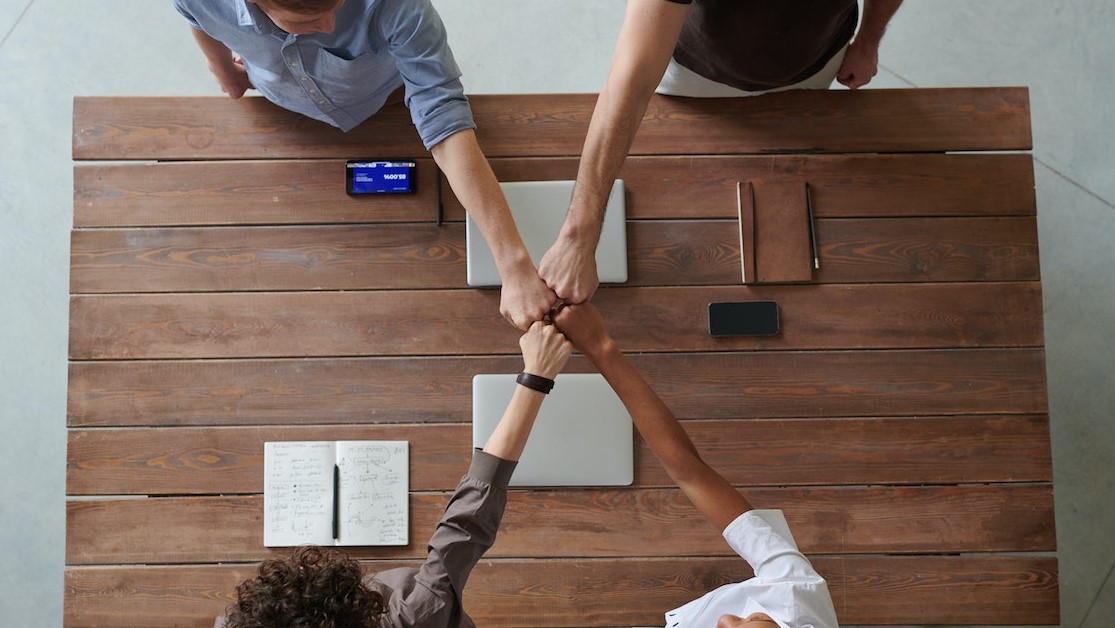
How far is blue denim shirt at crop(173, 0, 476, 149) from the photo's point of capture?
1.62 meters

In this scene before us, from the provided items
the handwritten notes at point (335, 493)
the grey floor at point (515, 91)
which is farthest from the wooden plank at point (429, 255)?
the grey floor at point (515, 91)

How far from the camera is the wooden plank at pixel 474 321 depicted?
201 centimetres

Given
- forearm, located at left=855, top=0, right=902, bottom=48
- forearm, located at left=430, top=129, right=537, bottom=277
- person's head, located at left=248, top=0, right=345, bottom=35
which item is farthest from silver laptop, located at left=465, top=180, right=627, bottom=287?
forearm, located at left=855, top=0, right=902, bottom=48

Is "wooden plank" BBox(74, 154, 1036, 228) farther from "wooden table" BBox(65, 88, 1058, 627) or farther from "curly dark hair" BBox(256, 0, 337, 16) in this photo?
"curly dark hair" BBox(256, 0, 337, 16)

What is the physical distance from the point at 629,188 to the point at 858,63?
66 centimetres

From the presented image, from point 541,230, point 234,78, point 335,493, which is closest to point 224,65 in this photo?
point 234,78

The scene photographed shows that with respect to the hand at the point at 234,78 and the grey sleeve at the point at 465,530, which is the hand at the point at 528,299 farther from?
the hand at the point at 234,78

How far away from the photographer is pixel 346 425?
199cm

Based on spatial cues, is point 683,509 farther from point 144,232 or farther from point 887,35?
point 887,35

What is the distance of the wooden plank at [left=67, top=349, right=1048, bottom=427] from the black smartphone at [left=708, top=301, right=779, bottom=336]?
6 centimetres

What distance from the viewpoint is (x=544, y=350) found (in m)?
1.72

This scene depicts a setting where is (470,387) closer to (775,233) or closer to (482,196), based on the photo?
(482,196)

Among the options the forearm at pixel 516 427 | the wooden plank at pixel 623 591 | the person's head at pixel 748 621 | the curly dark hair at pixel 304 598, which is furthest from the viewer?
the wooden plank at pixel 623 591

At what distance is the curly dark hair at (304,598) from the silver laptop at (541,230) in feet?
2.72
